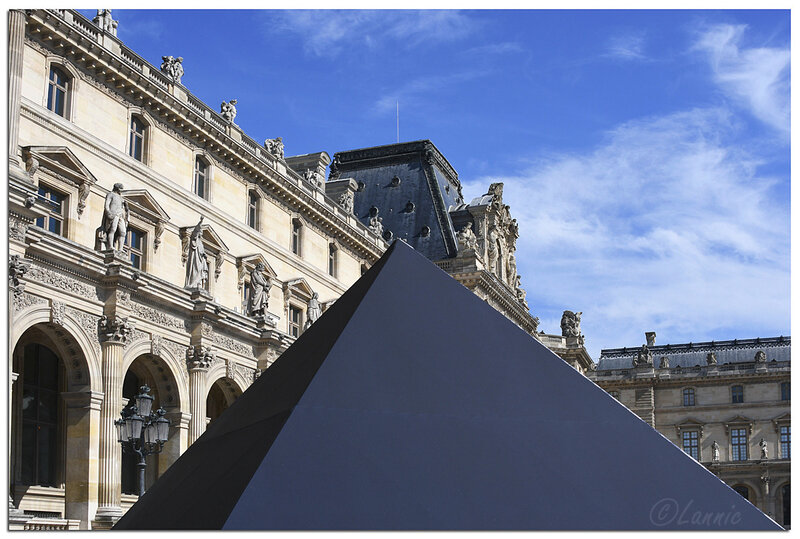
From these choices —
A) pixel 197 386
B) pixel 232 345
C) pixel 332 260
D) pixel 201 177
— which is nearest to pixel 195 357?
pixel 197 386

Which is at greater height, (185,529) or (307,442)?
(307,442)

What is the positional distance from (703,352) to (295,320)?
185 ft

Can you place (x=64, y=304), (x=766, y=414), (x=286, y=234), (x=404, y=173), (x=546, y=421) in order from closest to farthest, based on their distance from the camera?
(x=546, y=421) → (x=64, y=304) → (x=286, y=234) → (x=404, y=173) → (x=766, y=414)

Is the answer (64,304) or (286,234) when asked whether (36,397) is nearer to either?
(64,304)

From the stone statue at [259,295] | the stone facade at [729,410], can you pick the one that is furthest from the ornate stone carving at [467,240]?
the stone facade at [729,410]

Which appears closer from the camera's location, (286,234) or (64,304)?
(64,304)

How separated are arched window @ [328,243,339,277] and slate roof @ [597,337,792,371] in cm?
4986

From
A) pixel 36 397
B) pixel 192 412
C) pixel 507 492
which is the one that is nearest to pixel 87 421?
pixel 36 397

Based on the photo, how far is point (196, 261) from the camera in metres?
30.7

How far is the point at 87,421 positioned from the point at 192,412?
4.83 m

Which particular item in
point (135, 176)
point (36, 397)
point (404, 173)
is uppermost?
point (404, 173)

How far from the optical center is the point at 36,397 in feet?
85.7

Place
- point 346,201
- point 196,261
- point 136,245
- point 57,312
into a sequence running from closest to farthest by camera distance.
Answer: point 57,312 < point 196,261 < point 136,245 < point 346,201

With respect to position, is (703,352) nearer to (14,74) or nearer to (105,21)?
(105,21)
